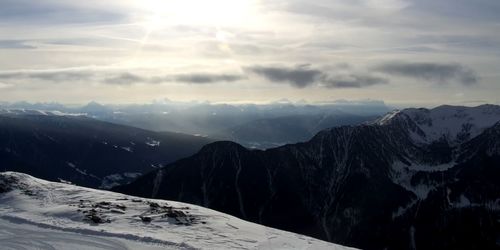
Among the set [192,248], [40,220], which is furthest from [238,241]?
[40,220]

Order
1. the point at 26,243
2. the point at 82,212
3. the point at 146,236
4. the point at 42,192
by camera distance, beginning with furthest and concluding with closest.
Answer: the point at 42,192 < the point at 82,212 < the point at 146,236 < the point at 26,243

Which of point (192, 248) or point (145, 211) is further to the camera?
point (145, 211)

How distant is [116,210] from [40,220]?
14.6 meters

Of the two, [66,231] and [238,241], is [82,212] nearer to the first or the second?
[66,231]

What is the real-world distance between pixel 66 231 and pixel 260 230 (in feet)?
108

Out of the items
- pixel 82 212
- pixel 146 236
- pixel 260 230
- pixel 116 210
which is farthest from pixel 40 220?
pixel 260 230

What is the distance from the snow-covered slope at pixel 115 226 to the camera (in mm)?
73625

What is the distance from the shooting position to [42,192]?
111625 mm

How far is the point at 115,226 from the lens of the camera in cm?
8344

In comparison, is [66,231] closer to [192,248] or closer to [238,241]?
[192,248]

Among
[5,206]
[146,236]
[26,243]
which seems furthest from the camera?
[5,206]

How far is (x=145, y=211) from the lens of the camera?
98.5 metres

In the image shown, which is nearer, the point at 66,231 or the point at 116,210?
the point at 66,231

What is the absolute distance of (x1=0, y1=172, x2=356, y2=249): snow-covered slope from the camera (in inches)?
2899
